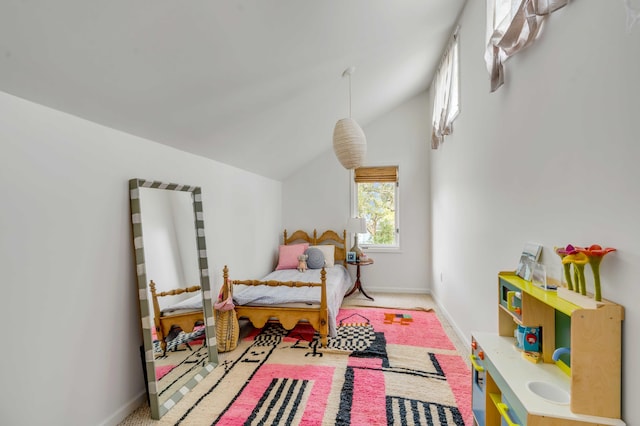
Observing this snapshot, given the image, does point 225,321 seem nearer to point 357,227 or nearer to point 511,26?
point 357,227

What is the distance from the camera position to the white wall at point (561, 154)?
1.02m

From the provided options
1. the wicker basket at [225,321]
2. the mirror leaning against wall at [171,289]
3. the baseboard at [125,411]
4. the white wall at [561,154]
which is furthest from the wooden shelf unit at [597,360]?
the wicker basket at [225,321]

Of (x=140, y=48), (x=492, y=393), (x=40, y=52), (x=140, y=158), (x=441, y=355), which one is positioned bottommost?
(x=441, y=355)

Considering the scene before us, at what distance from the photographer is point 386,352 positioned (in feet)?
8.94

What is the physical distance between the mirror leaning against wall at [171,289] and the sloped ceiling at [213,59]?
1.55 ft

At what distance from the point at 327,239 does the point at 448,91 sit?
274 cm

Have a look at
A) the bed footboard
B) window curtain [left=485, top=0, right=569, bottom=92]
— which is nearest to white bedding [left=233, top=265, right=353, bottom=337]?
the bed footboard

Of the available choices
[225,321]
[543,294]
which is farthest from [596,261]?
[225,321]

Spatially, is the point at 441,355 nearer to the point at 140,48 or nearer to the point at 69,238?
the point at 69,238

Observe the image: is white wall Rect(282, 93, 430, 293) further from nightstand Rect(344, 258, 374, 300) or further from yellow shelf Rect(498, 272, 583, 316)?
yellow shelf Rect(498, 272, 583, 316)

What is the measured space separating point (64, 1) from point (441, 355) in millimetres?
3257

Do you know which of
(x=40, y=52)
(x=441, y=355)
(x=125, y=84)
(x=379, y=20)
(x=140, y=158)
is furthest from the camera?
(x=441, y=355)

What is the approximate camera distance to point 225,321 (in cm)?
280

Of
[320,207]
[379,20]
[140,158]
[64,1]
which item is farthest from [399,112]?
[64,1]
